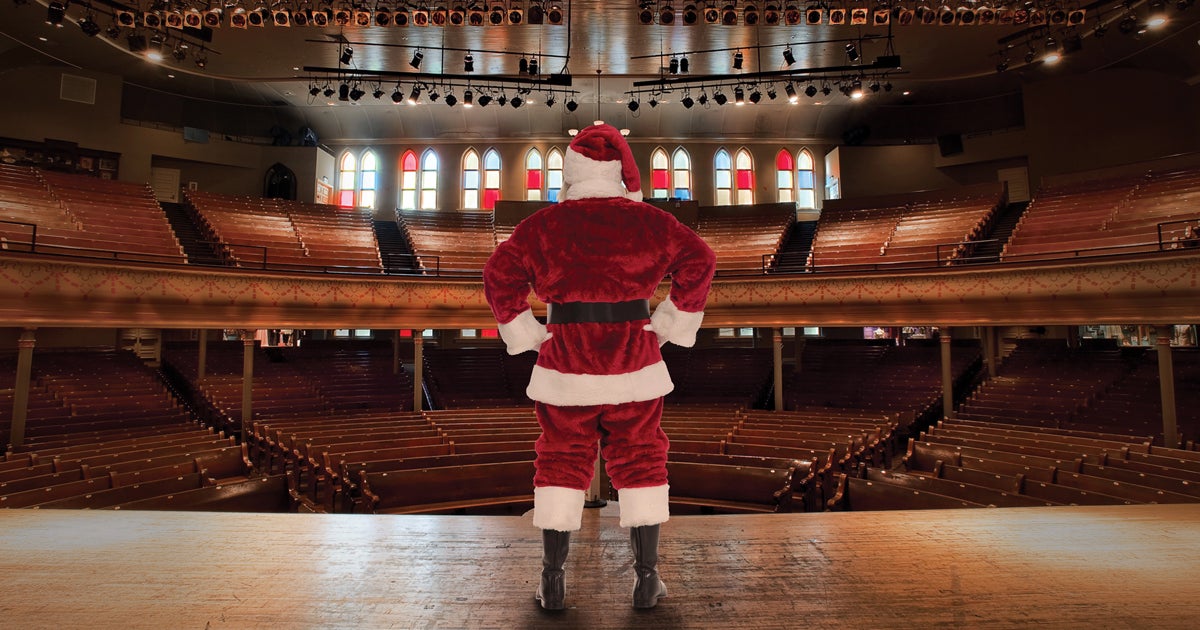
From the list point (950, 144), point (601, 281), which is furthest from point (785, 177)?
point (601, 281)

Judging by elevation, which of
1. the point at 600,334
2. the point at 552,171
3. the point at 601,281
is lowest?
the point at 600,334

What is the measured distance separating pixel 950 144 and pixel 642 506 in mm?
18711

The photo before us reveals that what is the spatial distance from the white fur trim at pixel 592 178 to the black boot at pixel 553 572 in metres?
1.22

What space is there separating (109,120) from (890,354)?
866 inches

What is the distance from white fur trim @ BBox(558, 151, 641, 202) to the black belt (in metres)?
0.43

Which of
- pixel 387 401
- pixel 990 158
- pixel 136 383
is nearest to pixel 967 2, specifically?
pixel 990 158

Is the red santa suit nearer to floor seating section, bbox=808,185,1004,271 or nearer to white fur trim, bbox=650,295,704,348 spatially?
white fur trim, bbox=650,295,704,348

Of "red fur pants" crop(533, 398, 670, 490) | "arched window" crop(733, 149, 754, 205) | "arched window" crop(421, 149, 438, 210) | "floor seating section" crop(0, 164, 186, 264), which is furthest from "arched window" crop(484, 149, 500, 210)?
"red fur pants" crop(533, 398, 670, 490)

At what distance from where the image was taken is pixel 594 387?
185 centimetres

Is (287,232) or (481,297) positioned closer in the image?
(481,297)

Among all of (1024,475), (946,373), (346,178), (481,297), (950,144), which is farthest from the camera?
(346,178)

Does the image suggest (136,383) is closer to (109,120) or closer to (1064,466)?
(109,120)

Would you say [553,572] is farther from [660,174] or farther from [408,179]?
[408,179]

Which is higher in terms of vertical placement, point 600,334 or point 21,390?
point 600,334
